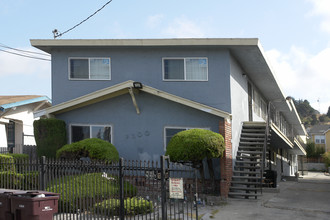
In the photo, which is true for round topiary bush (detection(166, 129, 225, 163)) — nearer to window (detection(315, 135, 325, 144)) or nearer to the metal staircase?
the metal staircase

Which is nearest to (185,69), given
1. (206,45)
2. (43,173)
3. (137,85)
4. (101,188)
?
(206,45)

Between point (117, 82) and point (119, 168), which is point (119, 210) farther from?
point (117, 82)

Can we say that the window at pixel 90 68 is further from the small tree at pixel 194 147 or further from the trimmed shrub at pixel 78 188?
the trimmed shrub at pixel 78 188

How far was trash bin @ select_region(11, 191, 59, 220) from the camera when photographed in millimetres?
9594

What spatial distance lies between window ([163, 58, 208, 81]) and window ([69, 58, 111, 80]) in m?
2.54

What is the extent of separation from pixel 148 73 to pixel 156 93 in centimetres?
163

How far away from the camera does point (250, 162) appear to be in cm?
1597

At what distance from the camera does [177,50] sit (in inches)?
675

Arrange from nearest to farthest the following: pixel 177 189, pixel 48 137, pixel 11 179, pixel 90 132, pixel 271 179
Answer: pixel 177 189 < pixel 11 179 < pixel 48 137 < pixel 90 132 < pixel 271 179

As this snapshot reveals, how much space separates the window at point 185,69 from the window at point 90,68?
8.32ft

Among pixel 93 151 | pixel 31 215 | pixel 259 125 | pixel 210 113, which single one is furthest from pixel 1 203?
pixel 259 125

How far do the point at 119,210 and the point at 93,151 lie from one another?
4.23 meters

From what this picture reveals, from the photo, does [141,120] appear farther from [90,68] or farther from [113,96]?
[90,68]

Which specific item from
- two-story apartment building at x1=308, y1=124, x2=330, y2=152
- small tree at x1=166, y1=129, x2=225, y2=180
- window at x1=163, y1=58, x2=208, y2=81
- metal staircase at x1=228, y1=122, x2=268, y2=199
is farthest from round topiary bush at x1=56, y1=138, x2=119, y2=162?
two-story apartment building at x1=308, y1=124, x2=330, y2=152
